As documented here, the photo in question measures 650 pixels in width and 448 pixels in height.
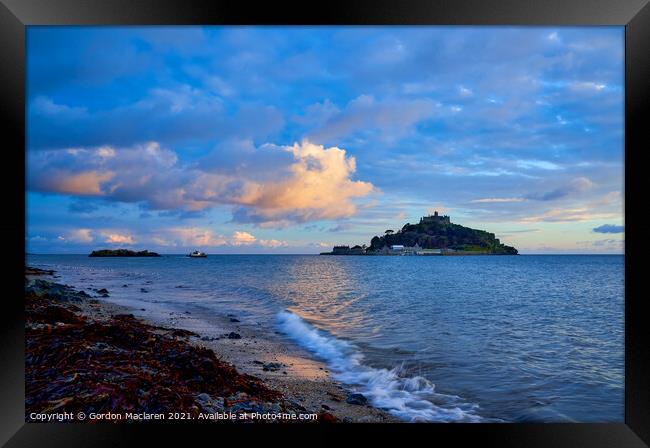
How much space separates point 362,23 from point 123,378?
4.08m

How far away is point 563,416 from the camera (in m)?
3.98

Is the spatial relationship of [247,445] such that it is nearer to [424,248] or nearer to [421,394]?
[421,394]

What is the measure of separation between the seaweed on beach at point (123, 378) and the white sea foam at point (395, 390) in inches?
37.2

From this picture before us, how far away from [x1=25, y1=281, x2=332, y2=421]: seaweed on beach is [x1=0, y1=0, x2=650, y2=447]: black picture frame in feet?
0.99

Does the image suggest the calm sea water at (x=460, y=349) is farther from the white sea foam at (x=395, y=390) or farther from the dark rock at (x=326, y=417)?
the dark rock at (x=326, y=417)

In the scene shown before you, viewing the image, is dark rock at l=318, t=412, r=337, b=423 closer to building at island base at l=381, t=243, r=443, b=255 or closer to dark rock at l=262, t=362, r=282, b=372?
dark rock at l=262, t=362, r=282, b=372

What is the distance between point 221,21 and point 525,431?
4342 millimetres

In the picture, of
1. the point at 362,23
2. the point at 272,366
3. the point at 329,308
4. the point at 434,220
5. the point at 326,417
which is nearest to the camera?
the point at 362,23

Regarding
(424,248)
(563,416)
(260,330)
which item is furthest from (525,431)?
(424,248)

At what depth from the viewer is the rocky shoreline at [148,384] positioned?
10.3 feet

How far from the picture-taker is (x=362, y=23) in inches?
107

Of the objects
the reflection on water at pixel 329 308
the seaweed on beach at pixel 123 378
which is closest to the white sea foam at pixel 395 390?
the seaweed on beach at pixel 123 378

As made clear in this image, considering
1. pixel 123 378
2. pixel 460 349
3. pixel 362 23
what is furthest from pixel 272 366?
pixel 362 23

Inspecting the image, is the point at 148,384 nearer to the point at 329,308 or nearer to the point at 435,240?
the point at 329,308
